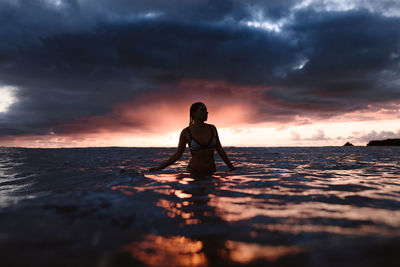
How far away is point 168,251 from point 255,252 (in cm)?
81

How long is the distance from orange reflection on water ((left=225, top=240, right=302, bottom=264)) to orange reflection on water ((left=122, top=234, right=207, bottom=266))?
291 mm

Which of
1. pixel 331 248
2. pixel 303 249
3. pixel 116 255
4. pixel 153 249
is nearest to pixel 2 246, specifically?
pixel 116 255

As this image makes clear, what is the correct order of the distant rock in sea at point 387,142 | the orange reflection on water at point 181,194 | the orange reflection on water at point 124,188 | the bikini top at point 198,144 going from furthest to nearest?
1. the distant rock in sea at point 387,142
2. the bikini top at point 198,144
3. the orange reflection on water at point 124,188
4. the orange reflection on water at point 181,194

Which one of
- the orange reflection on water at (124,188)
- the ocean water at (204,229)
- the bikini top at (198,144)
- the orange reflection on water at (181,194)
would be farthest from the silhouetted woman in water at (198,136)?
the ocean water at (204,229)

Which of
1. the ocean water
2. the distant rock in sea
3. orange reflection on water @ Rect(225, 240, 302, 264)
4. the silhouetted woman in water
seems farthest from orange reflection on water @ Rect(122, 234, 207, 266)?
the distant rock in sea

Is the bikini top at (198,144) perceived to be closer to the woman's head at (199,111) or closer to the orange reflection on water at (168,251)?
the woman's head at (199,111)

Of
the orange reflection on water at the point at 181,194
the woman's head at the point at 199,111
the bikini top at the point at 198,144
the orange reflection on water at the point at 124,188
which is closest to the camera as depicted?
the orange reflection on water at the point at 181,194

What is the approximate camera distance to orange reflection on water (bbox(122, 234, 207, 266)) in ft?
6.25

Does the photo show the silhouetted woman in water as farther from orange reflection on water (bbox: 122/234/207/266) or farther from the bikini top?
orange reflection on water (bbox: 122/234/207/266)

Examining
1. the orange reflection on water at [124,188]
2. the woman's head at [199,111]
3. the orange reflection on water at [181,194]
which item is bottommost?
the orange reflection on water at [181,194]

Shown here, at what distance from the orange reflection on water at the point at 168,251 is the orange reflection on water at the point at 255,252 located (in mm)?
291

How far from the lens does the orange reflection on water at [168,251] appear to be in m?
1.90

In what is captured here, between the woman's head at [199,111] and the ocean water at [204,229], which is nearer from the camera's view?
the ocean water at [204,229]

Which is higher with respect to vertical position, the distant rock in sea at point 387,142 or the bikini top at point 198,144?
the distant rock in sea at point 387,142
